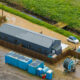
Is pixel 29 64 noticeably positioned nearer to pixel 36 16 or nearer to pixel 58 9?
pixel 36 16

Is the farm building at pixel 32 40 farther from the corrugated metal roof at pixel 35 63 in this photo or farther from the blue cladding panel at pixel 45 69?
the blue cladding panel at pixel 45 69

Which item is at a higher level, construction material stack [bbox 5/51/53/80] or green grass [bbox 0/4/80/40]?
green grass [bbox 0/4/80/40]

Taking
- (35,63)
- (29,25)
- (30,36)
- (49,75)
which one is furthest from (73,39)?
(49,75)

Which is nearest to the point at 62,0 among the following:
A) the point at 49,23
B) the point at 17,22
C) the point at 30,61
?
the point at 49,23

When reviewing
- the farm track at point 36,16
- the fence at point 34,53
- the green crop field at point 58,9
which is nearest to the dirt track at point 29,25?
the fence at point 34,53

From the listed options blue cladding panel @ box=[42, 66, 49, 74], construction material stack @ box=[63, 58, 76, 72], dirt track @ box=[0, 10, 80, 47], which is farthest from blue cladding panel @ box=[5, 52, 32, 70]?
dirt track @ box=[0, 10, 80, 47]

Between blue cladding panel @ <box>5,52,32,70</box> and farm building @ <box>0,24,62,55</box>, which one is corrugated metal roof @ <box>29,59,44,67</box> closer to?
blue cladding panel @ <box>5,52,32,70</box>
